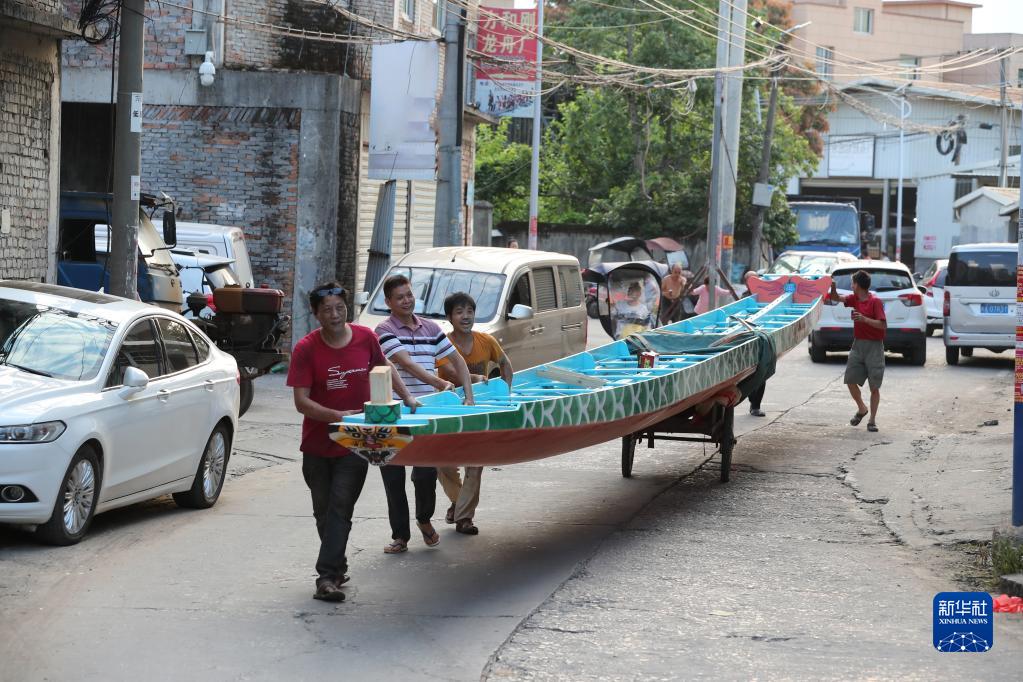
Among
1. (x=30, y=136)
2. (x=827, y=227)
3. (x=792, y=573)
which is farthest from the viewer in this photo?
(x=827, y=227)

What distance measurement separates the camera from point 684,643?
711 cm

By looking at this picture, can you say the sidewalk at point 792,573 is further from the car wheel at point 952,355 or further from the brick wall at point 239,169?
the brick wall at point 239,169

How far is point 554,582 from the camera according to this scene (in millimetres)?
8398

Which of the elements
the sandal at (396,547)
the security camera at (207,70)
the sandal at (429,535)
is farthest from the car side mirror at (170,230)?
the sandal at (396,547)

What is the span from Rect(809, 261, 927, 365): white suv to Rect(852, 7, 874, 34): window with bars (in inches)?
2148

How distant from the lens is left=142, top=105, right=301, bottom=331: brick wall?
2222cm

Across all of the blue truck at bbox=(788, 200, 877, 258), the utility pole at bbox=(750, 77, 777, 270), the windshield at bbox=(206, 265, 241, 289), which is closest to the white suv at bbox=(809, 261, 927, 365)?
the windshield at bbox=(206, 265, 241, 289)

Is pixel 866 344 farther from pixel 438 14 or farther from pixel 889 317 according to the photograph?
pixel 438 14

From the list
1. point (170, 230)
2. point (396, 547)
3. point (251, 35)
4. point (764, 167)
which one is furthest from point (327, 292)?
point (764, 167)

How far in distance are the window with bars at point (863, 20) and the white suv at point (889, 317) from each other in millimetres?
54566

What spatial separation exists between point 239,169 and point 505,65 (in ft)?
40.1

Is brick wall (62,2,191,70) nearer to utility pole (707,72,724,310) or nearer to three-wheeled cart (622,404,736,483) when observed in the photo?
utility pole (707,72,724,310)

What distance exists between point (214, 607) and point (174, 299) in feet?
31.8

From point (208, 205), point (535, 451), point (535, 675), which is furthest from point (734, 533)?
point (208, 205)
